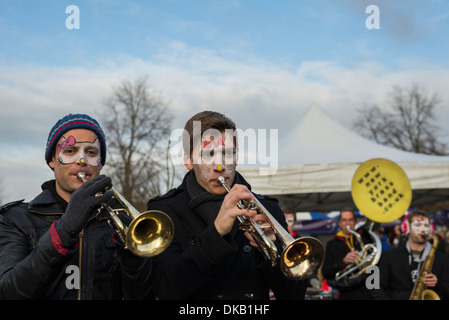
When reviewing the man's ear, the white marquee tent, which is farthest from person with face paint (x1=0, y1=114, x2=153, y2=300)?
the white marquee tent

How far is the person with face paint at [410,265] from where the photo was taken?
215 inches

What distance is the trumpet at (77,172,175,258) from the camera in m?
2.15

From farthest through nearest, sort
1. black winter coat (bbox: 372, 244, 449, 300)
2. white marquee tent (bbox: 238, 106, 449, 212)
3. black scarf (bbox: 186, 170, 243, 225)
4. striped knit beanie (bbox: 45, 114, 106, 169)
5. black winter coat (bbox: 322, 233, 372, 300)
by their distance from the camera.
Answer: white marquee tent (bbox: 238, 106, 449, 212), black winter coat (bbox: 322, 233, 372, 300), black winter coat (bbox: 372, 244, 449, 300), striped knit beanie (bbox: 45, 114, 106, 169), black scarf (bbox: 186, 170, 243, 225)

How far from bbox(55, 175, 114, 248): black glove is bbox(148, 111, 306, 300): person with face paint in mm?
476

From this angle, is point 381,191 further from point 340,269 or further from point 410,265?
point 410,265

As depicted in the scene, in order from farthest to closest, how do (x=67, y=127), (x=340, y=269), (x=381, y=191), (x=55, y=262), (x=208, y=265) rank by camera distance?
(x=381, y=191), (x=340, y=269), (x=67, y=127), (x=208, y=265), (x=55, y=262)

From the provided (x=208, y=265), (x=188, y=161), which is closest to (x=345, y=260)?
(x=188, y=161)

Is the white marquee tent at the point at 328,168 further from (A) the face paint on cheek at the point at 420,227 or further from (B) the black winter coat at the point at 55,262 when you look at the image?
(B) the black winter coat at the point at 55,262

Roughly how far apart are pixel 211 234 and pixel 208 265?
0.13 metres

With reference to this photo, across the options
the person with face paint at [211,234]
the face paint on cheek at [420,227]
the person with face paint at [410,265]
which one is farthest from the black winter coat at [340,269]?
the person with face paint at [211,234]

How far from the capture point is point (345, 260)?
629 cm

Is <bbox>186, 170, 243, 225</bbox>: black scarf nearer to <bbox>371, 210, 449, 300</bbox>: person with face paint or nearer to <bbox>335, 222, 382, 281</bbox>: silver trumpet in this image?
<bbox>371, 210, 449, 300</bbox>: person with face paint
